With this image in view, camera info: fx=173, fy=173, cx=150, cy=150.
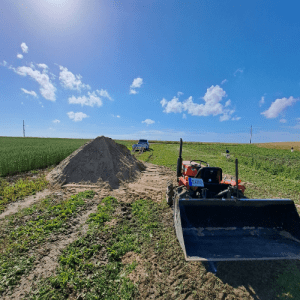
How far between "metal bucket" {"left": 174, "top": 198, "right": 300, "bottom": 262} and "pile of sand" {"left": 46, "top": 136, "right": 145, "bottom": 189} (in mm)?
5604

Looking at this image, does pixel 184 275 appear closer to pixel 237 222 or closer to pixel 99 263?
pixel 99 263

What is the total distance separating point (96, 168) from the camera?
10289 millimetres

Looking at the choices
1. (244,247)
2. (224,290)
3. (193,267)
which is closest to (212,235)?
(244,247)

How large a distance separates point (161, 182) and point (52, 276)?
284 inches

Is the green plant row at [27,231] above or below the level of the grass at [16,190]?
below

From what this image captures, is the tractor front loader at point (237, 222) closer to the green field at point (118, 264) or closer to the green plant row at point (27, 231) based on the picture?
the green field at point (118, 264)

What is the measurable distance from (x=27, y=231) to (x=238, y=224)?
216 inches

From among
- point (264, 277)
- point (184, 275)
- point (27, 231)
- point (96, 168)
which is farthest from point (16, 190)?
point (264, 277)

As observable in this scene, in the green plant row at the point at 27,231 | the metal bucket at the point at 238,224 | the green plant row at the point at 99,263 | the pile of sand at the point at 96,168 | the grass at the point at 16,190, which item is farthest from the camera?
the pile of sand at the point at 96,168

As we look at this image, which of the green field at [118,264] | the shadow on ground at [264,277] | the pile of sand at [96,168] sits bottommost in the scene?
the shadow on ground at [264,277]

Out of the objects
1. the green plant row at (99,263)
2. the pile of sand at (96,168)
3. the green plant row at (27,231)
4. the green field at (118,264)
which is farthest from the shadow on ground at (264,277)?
the pile of sand at (96,168)

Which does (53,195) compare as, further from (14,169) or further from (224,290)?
(224,290)

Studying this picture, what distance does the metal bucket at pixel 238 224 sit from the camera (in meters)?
3.82

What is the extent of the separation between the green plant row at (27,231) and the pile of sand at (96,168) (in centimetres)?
254
